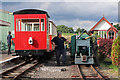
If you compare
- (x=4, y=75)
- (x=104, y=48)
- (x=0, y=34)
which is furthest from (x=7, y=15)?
(x=4, y=75)

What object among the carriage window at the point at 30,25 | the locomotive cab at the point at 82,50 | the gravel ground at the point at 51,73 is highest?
the carriage window at the point at 30,25

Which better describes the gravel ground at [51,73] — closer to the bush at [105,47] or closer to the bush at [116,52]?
the bush at [116,52]

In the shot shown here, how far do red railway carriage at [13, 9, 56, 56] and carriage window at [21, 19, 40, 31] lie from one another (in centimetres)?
12

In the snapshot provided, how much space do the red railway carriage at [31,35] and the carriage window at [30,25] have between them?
0.39 feet

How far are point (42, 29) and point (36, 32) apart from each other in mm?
419

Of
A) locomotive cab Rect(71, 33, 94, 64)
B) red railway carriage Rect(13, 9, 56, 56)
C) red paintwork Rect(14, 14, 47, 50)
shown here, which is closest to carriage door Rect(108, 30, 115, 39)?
locomotive cab Rect(71, 33, 94, 64)

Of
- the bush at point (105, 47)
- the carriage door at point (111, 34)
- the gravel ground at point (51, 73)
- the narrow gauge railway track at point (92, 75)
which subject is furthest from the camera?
the carriage door at point (111, 34)

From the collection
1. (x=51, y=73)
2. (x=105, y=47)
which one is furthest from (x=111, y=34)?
(x=51, y=73)

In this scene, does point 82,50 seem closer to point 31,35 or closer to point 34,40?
point 34,40

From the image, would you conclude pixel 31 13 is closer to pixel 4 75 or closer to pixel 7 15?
pixel 4 75

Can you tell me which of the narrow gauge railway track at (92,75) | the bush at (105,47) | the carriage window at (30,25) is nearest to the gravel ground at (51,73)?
the narrow gauge railway track at (92,75)

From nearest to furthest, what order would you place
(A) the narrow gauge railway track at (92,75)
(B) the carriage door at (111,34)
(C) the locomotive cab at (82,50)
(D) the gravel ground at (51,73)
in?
(A) the narrow gauge railway track at (92,75) → (D) the gravel ground at (51,73) → (C) the locomotive cab at (82,50) → (B) the carriage door at (111,34)

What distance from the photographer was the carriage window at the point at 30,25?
418 inches

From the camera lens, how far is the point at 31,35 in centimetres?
1023
